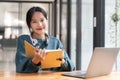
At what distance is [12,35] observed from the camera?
635 cm

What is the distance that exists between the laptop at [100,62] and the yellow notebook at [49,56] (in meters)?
0.19

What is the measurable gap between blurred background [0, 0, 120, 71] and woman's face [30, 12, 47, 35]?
1295mm

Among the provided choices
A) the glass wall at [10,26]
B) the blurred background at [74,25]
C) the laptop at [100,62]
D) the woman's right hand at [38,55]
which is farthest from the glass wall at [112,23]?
the glass wall at [10,26]

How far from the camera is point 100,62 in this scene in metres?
1.64

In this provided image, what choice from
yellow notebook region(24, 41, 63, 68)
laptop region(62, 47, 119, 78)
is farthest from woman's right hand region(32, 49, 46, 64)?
laptop region(62, 47, 119, 78)

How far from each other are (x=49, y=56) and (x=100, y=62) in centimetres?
36

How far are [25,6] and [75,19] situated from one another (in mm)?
2040

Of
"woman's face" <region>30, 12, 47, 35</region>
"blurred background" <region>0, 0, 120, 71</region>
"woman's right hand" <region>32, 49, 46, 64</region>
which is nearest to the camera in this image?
"woman's right hand" <region>32, 49, 46, 64</region>

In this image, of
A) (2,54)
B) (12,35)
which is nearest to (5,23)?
(12,35)

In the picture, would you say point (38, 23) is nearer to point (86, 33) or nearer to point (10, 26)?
point (86, 33)

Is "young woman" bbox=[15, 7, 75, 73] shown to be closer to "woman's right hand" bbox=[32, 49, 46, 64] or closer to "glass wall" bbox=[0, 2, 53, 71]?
"woman's right hand" bbox=[32, 49, 46, 64]

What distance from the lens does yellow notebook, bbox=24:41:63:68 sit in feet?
5.81

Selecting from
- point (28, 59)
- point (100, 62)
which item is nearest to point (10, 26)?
point (28, 59)

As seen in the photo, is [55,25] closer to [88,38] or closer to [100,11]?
[88,38]
